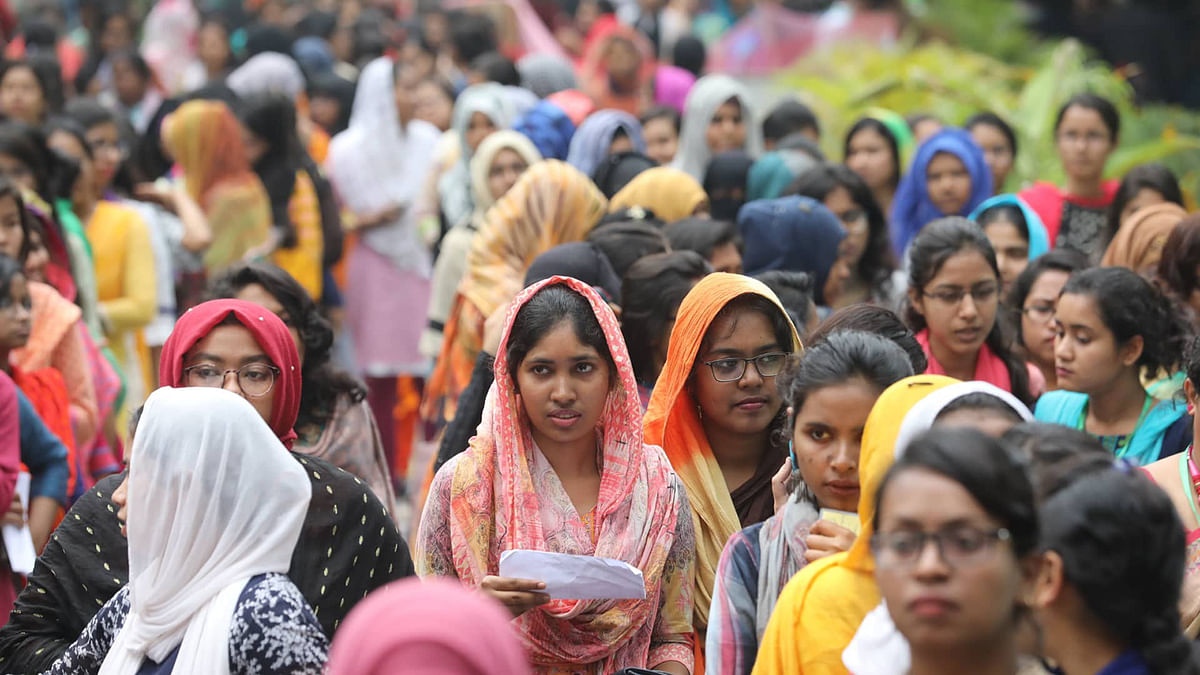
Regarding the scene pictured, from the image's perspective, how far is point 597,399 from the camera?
13.1 feet

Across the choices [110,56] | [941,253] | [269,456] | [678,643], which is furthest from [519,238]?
[110,56]

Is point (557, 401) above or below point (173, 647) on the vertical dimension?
above

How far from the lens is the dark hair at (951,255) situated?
5.38 metres

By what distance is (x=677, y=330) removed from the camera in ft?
14.6

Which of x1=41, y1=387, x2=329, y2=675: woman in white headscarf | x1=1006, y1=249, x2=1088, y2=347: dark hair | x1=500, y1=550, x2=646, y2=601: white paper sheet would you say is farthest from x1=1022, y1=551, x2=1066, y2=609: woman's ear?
x1=1006, y1=249, x2=1088, y2=347: dark hair

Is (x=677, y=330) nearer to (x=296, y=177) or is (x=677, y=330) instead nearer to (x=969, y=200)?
(x=969, y=200)

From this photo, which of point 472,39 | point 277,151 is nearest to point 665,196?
point 277,151

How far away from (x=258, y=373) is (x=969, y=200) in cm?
478

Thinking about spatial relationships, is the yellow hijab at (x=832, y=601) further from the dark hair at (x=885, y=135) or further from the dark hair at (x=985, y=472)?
the dark hair at (x=885, y=135)

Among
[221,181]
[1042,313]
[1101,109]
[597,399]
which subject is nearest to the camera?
[597,399]

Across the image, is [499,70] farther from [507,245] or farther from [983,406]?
[983,406]

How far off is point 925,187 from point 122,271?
4.00m

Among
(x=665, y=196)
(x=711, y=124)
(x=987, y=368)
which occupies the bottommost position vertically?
(x=987, y=368)

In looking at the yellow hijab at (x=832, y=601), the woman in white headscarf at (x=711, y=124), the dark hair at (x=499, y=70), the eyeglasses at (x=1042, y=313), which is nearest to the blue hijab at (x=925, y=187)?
the woman in white headscarf at (x=711, y=124)
